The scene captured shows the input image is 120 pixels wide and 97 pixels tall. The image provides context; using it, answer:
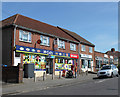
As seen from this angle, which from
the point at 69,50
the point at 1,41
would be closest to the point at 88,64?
the point at 69,50

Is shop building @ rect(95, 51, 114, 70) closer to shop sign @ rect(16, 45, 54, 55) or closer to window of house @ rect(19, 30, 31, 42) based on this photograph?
shop sign @ rect(16, 45, 54, 55)

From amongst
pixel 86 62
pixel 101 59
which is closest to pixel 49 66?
pixel 86 62

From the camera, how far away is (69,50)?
28.9m

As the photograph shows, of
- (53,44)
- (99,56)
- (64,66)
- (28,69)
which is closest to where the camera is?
(28,69)

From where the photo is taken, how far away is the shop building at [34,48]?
1972cm

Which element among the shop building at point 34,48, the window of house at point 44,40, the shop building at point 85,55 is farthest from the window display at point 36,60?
the shop building at point 85,55

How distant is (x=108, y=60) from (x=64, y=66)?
25.4 metres

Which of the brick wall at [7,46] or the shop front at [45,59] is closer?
the brick wall at [7,46]

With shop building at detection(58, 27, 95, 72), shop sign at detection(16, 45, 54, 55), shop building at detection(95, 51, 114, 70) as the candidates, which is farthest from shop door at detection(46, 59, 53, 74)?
shop building at detection(95, 51, 114, 70)

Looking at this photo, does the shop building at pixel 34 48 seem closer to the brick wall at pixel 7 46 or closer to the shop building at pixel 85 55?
the brick wall at pixel 7 46

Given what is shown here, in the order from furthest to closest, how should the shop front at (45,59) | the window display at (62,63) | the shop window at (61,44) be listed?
the shop window at (61,44) < the window display at (62,63) < the shop front at (45,59)

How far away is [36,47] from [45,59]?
2493 millimetres

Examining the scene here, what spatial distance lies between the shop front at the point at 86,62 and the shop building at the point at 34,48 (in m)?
3.84

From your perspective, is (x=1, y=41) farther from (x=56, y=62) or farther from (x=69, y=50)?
(x=69, y=50)
